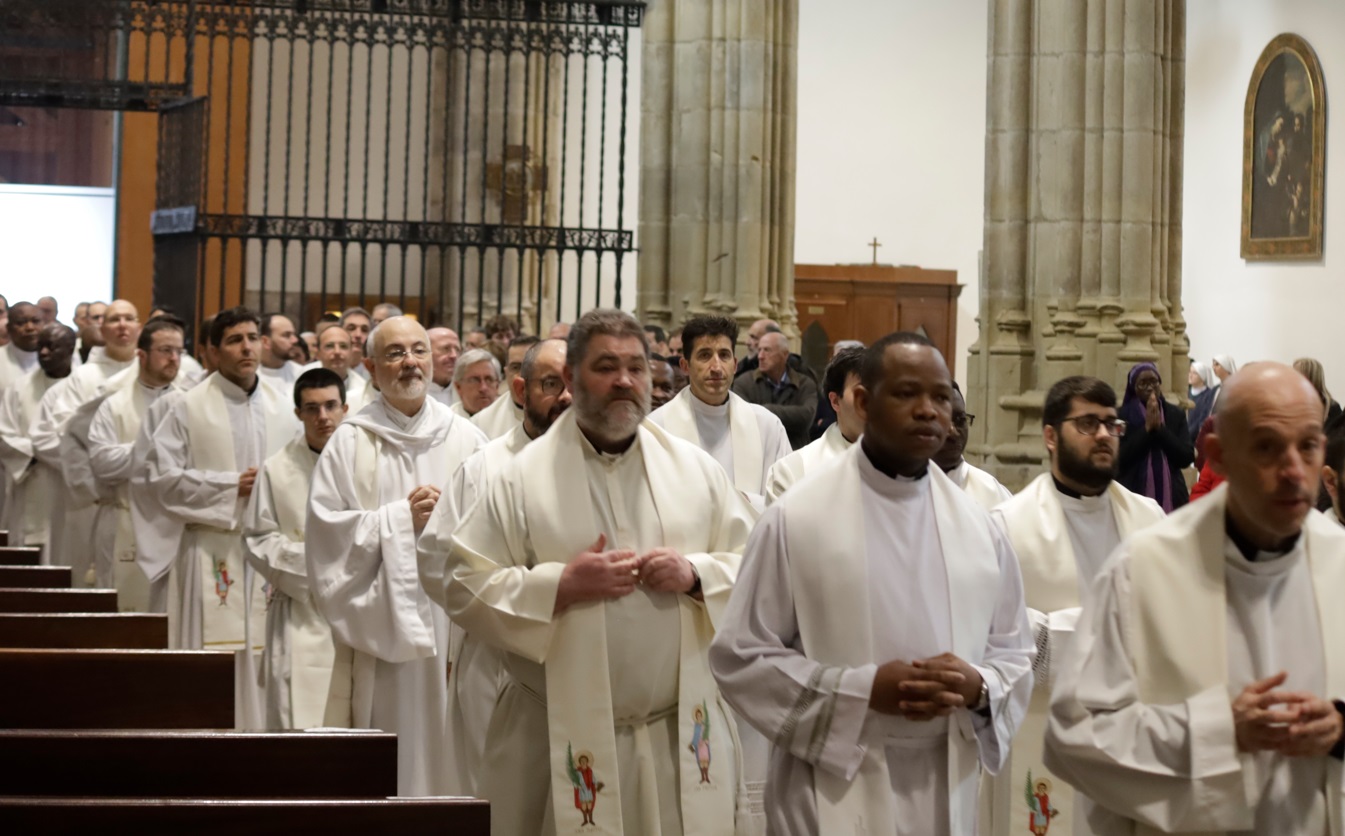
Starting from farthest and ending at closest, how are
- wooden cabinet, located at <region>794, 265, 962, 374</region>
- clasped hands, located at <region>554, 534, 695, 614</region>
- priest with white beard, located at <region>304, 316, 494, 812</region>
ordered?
1. wooden cabinet, located at <region>794, 265, 962, 374</region>
2. priest with white beard, located at <region>304, 316, 494, 812</region>
3. clasped hands, located at <region>554, 534, 695, 614</region>

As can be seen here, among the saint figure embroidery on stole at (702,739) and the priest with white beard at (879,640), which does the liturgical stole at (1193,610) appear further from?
the saint figure embroidery on stole at (702,739)

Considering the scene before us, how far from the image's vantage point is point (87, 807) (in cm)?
319

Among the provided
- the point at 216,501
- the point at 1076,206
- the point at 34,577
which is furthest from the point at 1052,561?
the point at 1076,206

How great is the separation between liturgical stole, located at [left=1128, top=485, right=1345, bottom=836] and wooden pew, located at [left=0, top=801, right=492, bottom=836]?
1.28 m

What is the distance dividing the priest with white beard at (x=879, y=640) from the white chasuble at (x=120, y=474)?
5.74 meters

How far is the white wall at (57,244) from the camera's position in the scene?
14828mm

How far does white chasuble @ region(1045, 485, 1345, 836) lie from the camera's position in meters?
2.91

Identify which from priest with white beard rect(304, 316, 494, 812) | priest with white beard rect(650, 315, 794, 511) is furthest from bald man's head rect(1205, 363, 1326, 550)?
priest with white beard rect(650, 315, 794, 511)

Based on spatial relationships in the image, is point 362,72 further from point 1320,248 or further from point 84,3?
point 1320,248

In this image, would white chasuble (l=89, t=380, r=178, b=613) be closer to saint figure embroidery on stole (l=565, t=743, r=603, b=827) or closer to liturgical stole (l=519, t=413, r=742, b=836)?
liturgical stole (l=519, t=413, r=742, b=836)

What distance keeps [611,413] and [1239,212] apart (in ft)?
52.3

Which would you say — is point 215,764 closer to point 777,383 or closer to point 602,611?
point 602,611

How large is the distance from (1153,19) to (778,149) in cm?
379

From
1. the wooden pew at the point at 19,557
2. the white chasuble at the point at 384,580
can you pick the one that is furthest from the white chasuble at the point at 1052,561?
the wooden pew at the point at 19,557
